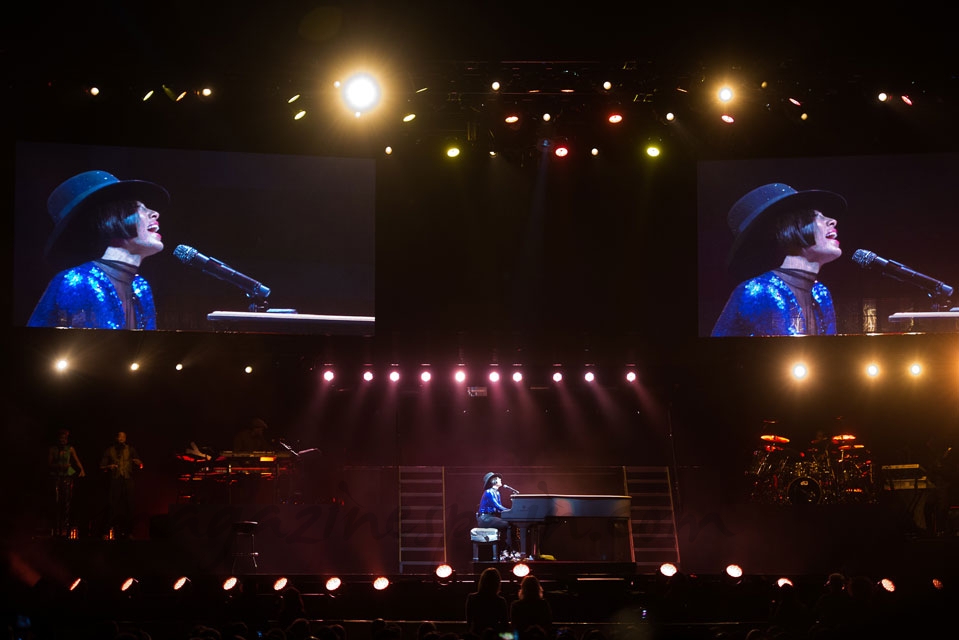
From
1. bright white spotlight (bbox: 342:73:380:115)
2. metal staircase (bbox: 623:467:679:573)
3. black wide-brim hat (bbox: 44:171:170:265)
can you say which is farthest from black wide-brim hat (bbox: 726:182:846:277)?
black wide-brim hat (bbox: 44:171:170:265)

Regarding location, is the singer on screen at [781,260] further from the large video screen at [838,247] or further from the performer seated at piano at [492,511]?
the performer seated at piano at [492,511]

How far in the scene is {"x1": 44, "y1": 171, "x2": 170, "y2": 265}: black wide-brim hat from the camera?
12242 mm

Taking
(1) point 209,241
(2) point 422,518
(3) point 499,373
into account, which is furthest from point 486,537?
(1) point 209,241

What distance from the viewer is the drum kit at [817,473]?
14156mm

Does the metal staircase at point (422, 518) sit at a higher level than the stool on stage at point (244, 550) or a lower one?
higher

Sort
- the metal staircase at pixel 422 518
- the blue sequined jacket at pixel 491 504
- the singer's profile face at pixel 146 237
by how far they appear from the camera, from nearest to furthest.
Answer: the singer's profile face at pixel 146 237, the blue sequined jacket at pixel 491 504, the metal staircase at pixel 422 518

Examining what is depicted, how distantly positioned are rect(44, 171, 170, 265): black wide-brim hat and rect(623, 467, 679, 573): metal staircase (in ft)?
29.3

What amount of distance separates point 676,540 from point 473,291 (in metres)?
4.98

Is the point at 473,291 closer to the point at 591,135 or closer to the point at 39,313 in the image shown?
the point at 591,135

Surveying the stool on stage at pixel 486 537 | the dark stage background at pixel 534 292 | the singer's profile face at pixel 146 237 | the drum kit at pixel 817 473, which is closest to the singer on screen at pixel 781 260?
the dark stage background at pixel 534 292

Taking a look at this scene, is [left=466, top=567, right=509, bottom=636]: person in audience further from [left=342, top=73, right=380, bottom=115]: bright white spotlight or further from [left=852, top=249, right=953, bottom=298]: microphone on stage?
[left=852, top=249, right=953, bottom=298]: microphone on stage

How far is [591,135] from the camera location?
41.8 ft

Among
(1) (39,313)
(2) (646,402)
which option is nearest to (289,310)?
(1) (39,313)

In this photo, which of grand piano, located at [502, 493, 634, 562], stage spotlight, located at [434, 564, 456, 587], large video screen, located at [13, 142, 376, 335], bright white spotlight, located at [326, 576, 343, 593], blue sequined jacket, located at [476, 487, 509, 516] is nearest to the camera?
bright white spotlight, located at [326, 576, 343, 593]
